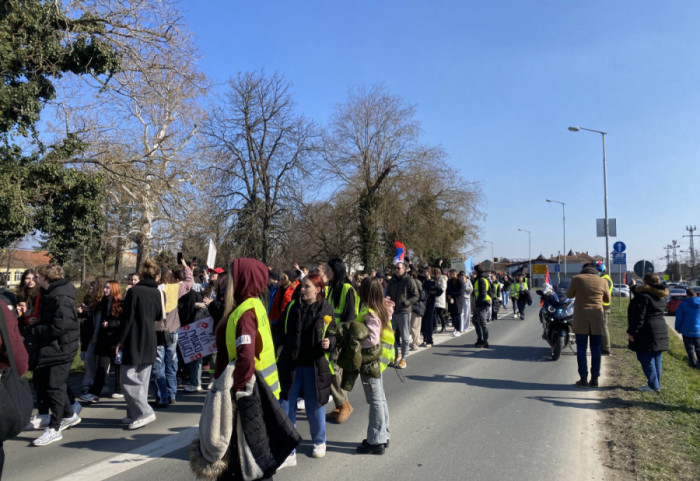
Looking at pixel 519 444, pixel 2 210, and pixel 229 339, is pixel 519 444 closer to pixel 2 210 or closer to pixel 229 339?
pixel 229 339

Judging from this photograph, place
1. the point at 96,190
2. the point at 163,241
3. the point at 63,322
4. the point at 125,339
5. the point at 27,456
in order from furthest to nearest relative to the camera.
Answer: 1. the point at 163,241
2. the point at 96,190
3. the point at 125,339
4. the point at 63,322
5. the point at 27,456

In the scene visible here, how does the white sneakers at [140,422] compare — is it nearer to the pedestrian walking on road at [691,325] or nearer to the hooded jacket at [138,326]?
the hooded jacket at [138,326]

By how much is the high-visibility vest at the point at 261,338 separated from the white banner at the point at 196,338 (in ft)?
11.4

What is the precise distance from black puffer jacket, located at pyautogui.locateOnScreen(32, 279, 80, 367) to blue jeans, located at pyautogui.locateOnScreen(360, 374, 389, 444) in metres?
3.25

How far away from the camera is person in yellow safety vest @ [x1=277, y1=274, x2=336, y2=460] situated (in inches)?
200

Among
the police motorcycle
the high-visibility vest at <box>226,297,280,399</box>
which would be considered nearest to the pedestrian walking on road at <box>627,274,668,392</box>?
the police motorcycle

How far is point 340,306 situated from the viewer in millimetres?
6523

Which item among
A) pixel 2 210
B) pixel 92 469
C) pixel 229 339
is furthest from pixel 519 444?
pixel 2 210

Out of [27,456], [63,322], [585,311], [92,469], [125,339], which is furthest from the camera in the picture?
[585,311]

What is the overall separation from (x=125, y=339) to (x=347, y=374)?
104 inches

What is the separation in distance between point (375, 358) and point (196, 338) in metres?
2.85

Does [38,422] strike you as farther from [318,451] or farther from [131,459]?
[318,451]

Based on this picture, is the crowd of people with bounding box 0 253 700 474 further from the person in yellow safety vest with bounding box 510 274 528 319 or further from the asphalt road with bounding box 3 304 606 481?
the person in yellow safety vest with bounding box 510 274 528 319

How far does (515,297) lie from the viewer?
69.8 feet
